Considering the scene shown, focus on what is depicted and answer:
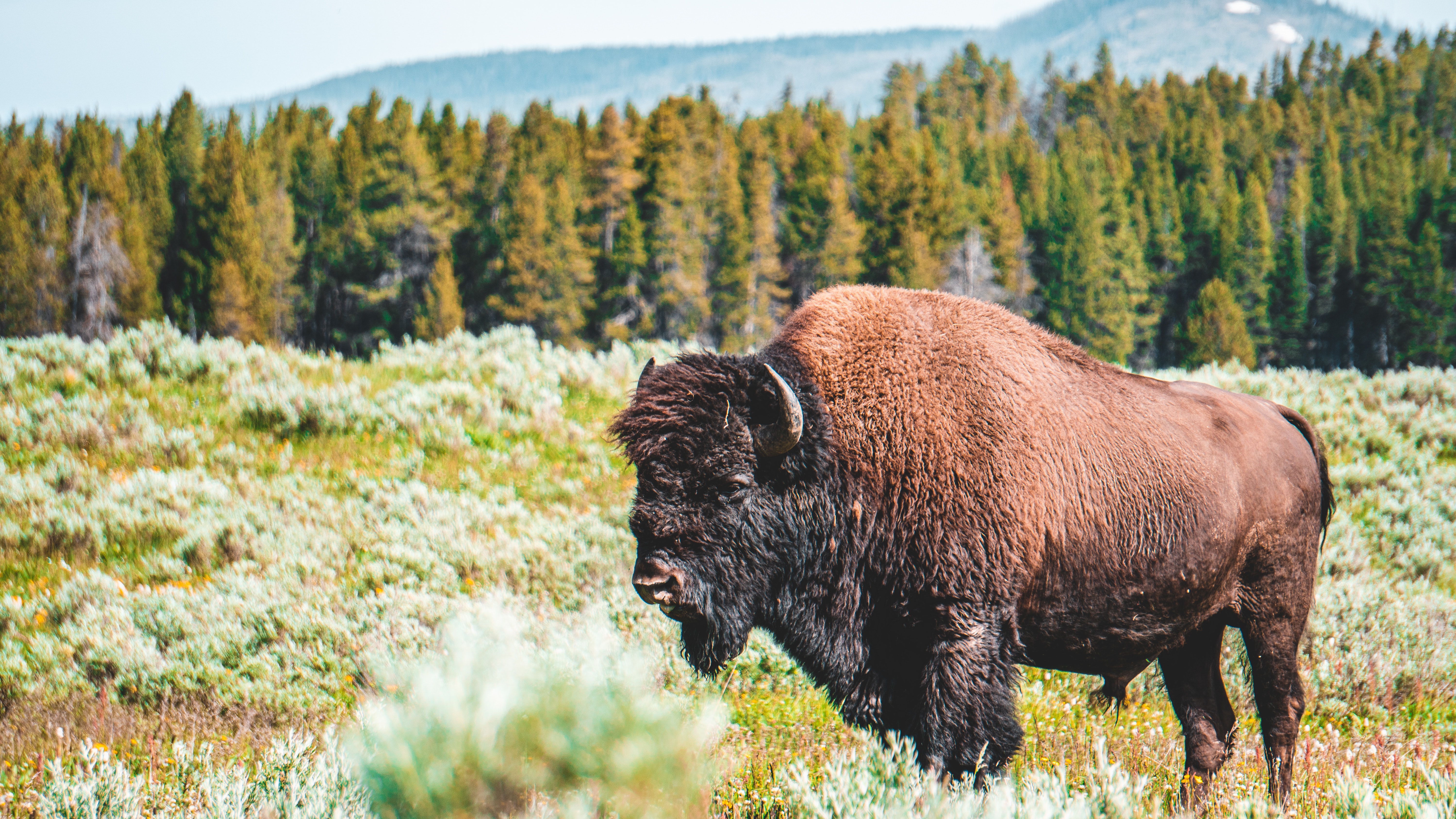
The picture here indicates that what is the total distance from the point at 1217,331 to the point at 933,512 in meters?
70.9

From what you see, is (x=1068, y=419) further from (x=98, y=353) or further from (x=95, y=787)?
(x=98, y=353)

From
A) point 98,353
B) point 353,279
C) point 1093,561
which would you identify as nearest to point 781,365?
point 1093,561

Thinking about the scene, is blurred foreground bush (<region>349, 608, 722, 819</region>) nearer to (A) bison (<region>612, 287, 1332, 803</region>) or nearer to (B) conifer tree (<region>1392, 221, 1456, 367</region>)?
(A) bison (<region>612, 287, 1332, 803</region>)

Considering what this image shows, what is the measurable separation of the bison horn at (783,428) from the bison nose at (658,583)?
23.5 inches

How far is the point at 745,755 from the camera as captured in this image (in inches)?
172

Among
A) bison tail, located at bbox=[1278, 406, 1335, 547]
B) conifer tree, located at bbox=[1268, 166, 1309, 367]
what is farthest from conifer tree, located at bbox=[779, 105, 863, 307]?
bison tail, located at bbox=[1278, 406, 1335, 547]

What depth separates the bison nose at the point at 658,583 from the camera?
3508 millimetres

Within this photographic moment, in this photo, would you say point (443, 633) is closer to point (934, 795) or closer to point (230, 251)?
point (934, 795)

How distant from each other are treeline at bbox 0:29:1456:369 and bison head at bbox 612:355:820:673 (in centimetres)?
5455

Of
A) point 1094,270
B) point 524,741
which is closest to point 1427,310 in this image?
point 1094,270

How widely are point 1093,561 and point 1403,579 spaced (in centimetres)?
650

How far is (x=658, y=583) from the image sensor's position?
351cm

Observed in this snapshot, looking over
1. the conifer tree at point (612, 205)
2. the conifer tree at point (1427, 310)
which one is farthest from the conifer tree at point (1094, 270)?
the conifer tree at point (612, 205)

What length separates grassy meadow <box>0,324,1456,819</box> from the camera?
2270 millimetres
